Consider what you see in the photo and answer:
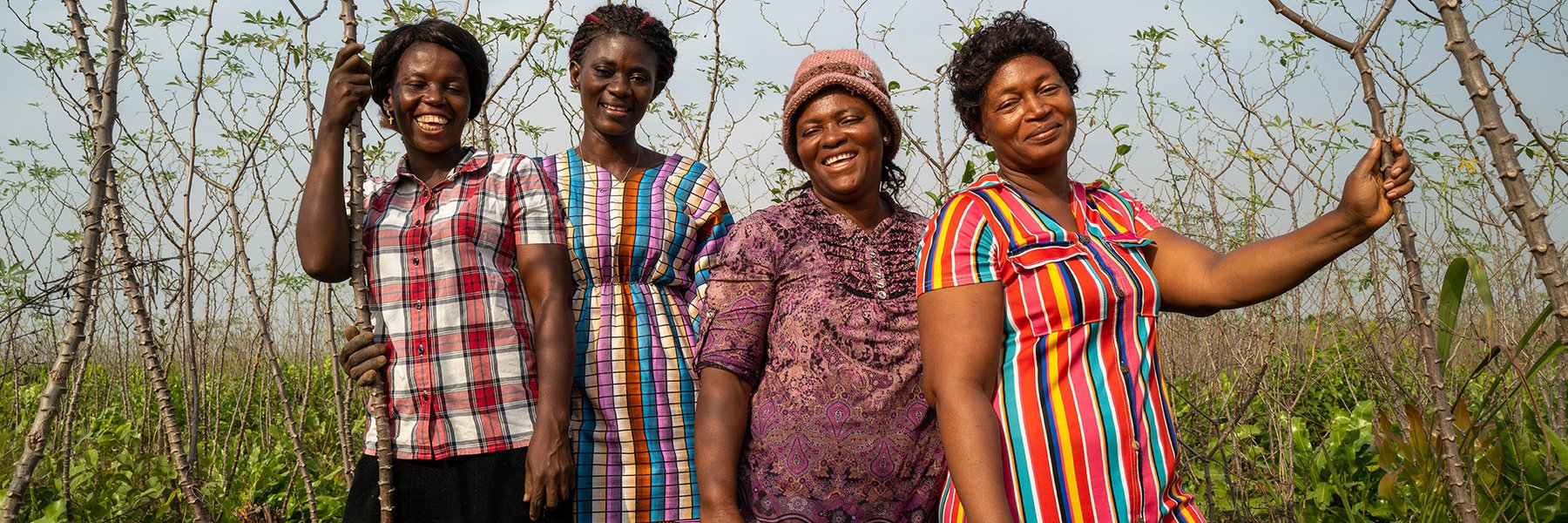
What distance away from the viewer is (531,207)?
81.4 inches

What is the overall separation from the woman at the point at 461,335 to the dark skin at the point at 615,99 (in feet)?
1.10

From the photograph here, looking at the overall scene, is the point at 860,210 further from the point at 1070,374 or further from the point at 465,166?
the point at 465,166

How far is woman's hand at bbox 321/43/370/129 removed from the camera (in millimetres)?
1803

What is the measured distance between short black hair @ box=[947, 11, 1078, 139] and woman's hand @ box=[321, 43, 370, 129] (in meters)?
1.02

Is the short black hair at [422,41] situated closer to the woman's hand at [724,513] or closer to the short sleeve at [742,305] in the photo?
the short sleeve at [742,305]

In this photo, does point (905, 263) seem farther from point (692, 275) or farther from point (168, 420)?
point (168, 420)

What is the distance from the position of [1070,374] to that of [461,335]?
1109 millimetres

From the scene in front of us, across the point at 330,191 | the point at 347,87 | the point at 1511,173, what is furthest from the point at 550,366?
the point at 1511,173

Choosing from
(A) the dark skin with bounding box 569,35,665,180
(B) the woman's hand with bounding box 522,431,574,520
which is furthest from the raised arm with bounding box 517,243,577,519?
(A) the dark skin with bounding box 569,35,665,180

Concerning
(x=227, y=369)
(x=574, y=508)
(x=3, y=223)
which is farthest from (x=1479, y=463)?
(x=227, y=369)

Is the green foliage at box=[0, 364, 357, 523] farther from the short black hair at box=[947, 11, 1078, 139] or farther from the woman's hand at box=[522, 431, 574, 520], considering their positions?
the short black hair at box=[947, 11, 1078, 139]

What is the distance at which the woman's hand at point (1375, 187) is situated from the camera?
4.62ft

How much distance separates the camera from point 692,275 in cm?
230

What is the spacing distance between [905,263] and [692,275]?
556mm
